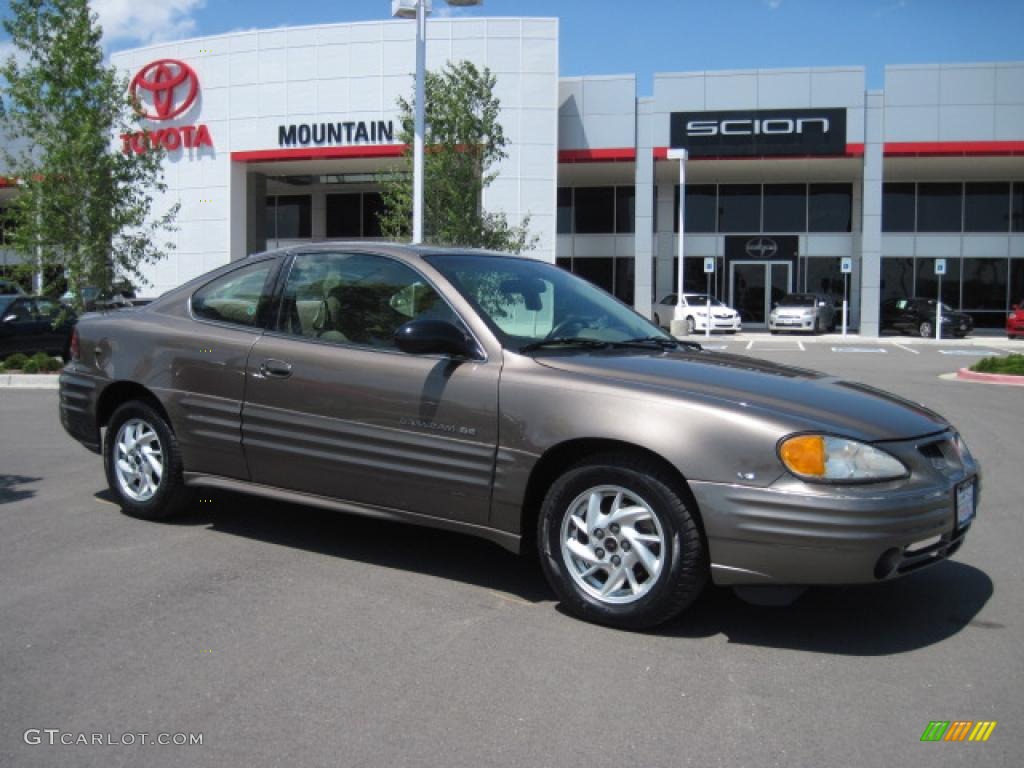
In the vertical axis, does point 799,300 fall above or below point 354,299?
above

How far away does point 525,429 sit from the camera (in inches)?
169

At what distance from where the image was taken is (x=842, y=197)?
39.1m

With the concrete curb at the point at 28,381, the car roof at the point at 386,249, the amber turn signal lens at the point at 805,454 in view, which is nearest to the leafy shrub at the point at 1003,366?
the car roof at the point at 386,249

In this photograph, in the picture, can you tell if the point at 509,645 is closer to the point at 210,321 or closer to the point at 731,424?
the point at 731,424

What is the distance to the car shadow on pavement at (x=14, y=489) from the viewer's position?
261 inches

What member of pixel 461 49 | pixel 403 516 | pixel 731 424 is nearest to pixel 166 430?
pixel 403 516

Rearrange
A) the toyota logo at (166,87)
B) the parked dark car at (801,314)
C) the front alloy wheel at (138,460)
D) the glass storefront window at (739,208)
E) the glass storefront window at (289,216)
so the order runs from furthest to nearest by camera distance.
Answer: the glass storefront window at (289,216) → the glass storefront window at (739,208) → the parked dark car at (801,314) → the toyota logo at (166,87) → the front alloy wheel at (138,460)

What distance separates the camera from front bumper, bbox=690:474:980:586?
372 cm

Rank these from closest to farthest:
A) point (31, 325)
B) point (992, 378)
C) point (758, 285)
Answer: point (992, 378), point (31, 325), point (758, 285)

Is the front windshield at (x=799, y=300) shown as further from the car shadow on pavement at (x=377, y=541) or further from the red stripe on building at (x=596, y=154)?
the car shadow on pavement at (x=377, y=541)

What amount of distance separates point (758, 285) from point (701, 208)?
3976 millimetres

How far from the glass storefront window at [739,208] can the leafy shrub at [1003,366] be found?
22.7 meters

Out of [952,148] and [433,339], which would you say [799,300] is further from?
[433,339]

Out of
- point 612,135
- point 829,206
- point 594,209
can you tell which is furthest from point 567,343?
point 829,206
